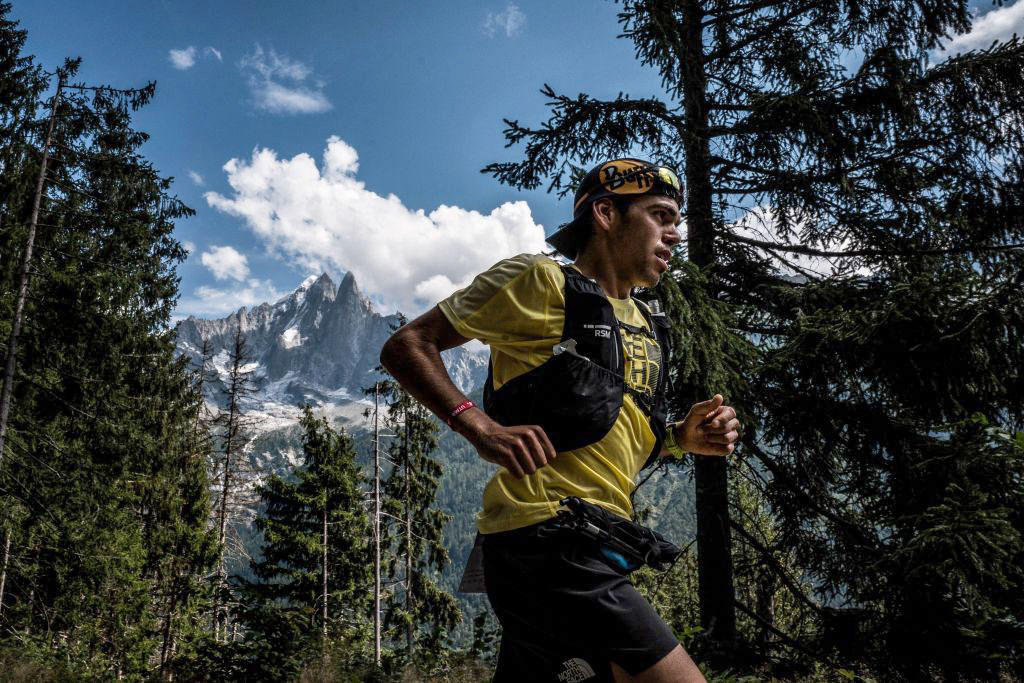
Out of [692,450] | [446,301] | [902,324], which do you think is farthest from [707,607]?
[446,301]

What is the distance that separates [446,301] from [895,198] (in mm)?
6764

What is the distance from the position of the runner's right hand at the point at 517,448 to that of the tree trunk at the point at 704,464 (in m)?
4.98

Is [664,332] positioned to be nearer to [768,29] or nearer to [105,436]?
[768,29]

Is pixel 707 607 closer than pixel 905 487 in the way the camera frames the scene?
No

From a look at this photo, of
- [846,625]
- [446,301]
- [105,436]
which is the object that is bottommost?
[846,625]

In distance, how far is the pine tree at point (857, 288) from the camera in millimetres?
5445

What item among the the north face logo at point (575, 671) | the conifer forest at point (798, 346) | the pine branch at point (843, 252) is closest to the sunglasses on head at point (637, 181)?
the the north face logo at point (575, 671)

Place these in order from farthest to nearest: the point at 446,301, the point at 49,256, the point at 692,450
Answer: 1. the point at 49,256
2. the point at 692,450
3. the point at 446,301

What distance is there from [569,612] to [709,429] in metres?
0.98

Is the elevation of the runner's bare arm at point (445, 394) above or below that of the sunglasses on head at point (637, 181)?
below

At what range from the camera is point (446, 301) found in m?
1.84

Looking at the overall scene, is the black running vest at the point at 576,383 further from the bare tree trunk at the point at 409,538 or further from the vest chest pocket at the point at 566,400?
the bare tree trunk at the point at 409,538

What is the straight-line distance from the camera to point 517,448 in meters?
1.56

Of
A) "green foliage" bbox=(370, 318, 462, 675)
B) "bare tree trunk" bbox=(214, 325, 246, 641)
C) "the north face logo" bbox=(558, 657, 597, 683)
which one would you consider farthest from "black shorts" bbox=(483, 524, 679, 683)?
"bare tree trunk" bbox=(214, 325, 246, 641)
